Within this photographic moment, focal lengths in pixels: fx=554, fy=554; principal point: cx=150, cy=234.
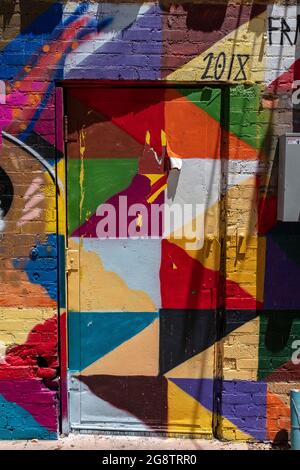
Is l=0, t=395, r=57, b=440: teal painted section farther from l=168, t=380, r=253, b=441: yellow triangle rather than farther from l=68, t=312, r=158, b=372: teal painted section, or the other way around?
l=168, t=380, r=253, b=441: yellow triangle

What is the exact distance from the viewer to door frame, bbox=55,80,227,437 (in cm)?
371

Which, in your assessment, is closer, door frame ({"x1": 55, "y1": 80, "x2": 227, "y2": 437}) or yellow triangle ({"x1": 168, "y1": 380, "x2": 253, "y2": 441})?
door frame ({"x1": 55, "y1": 80, "x2": 227, "y2": 437})

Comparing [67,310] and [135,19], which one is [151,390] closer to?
[67,310]

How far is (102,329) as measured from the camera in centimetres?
388

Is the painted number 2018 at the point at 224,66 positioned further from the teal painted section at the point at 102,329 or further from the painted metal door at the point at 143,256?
the teal painted section at the point at 102,329

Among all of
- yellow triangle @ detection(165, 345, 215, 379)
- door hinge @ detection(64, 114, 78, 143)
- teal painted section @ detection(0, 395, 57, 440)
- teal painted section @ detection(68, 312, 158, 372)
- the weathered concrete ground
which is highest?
door hinge @ detection(64, 114, 78, 143)

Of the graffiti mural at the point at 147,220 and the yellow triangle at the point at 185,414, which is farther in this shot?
the yellow triangle at the point at 185,414

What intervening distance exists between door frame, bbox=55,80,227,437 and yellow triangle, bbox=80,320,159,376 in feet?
0.82

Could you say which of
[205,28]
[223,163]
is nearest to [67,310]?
[223,163]

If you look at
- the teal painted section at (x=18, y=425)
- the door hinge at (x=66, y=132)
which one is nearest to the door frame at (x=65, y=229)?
the door hinge at (x=66, y=132)

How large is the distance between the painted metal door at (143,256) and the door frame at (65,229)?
38 mm

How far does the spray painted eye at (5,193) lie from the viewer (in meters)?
3.76

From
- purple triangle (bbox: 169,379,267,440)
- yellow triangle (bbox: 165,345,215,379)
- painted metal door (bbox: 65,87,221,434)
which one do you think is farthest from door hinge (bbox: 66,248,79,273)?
purple triangle (bbox: 169,379,267,440)
